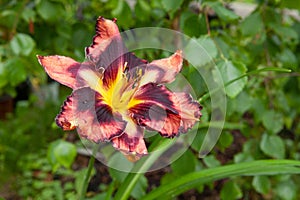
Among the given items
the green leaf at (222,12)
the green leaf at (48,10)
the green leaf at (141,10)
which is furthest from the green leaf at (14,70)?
the green leaf at (222,12)

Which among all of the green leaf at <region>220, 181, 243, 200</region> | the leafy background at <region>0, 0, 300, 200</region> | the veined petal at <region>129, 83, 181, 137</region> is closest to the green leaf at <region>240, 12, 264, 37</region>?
the leafy background at <region>0, 0, 300, 200</region>

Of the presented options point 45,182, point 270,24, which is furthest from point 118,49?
point 45,182

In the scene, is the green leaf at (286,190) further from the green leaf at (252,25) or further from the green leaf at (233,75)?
the green leaf at (233,75)

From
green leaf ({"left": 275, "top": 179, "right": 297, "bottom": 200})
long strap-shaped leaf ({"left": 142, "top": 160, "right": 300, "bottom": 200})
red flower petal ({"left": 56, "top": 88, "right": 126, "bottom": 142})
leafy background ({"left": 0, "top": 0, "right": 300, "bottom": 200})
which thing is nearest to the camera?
red flower petal ({"left": 56, "top": 88, "right": 126, "bottom": 142})

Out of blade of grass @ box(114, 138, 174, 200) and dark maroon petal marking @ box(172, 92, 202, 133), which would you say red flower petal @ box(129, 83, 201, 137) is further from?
blade of grass @ box(114, 138, 174, 200)

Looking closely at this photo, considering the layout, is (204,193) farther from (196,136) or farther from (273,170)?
(273,170)

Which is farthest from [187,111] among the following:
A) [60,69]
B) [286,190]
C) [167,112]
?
[286,190]

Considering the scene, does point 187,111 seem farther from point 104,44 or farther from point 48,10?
point 48,10
